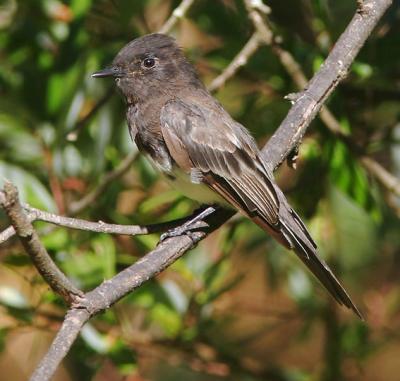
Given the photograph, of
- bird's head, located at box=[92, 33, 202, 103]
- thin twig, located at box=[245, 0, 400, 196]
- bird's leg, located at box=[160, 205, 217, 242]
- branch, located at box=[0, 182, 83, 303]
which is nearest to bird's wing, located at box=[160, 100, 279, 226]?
bird's leg, located at box=[160, 205, 217, 242]

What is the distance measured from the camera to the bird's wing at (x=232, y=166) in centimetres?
355

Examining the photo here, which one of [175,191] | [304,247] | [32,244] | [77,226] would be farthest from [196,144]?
[32,244]

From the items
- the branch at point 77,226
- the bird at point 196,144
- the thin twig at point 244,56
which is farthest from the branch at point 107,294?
the thin twig at point 244,56

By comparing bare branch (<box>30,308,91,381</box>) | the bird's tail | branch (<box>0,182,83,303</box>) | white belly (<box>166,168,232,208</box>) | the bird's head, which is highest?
branch (<box>0,182,83,303</box>)

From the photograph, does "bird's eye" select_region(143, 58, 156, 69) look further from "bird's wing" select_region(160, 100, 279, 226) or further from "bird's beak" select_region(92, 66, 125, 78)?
"bird's wing" select_region(160, 100, 279, 226)

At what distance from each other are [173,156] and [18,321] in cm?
99

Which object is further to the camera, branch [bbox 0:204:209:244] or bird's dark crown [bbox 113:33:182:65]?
bird's dark crown [bbox 113:33:182:65]

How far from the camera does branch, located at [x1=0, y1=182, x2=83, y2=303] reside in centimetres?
212

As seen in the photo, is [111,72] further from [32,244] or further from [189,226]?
[32,244]

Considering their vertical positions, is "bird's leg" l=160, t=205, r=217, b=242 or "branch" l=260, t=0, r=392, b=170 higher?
"branch" l=260, t=0, r=392, b=170

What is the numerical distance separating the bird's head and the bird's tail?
0.82 m

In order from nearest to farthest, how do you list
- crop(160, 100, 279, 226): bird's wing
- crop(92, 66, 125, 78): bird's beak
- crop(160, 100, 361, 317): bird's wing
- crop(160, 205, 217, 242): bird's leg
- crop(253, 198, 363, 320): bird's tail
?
crop(160, 205, 217, 242): bird's leg, crop(253, 198, 363, 320): bird's tail, crop(160, 100, 361, 317): bird's wing, crop(160, 100, 279, 226): bird's wing, crop(92, 66, 125, 78): bird's beak

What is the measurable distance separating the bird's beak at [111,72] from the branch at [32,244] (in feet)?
5.57

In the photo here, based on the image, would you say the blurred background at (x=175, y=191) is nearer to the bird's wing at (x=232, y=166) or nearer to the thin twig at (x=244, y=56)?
the thin twig at (x=244, y=56)
